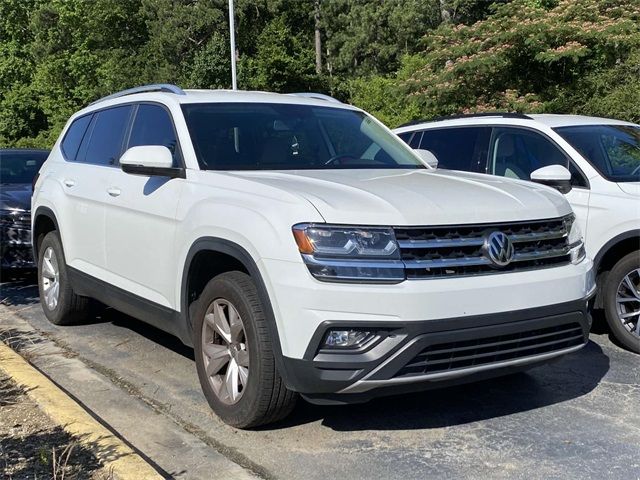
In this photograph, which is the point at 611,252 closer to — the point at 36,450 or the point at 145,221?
the point at 145,221

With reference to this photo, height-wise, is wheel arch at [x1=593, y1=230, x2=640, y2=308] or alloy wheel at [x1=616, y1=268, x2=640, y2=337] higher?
wheel arch at [x1=593, y1=230, x2=640, y2=308]

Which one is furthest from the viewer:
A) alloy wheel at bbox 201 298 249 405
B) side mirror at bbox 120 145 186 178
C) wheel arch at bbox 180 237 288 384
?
side mirror at bbox 120 145 186 178

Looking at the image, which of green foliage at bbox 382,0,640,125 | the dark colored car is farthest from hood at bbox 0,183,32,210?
green foliage at bbox 382,0,640,125

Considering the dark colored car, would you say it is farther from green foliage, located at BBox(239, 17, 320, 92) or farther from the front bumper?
green foliage, located at BBox(239, 17, 320, 92)

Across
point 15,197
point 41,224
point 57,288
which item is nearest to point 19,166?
point 15,197

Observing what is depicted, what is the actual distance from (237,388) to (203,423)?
408 mm

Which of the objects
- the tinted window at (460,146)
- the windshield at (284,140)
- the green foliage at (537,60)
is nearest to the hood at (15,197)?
the windshield at (284,140)

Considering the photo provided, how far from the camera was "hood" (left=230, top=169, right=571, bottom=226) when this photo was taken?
339cm

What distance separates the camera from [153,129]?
4992mm

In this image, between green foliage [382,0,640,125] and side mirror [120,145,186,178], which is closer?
side mirror [120,145,186,178]

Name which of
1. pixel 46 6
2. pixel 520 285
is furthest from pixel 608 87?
pixel 46 6

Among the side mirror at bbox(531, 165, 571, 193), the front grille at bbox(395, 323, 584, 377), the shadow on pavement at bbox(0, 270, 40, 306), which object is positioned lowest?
the shadow on pavement at bbox(0, 270, 40, 306)

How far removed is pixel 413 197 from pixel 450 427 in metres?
1.34

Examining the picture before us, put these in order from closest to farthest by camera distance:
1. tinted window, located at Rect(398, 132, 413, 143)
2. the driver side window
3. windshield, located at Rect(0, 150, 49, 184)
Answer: the driver side window → tinted window, located at Rect(398, 132, 413, 143) → windshield, located at Rect(0, 150, 49, 184)
